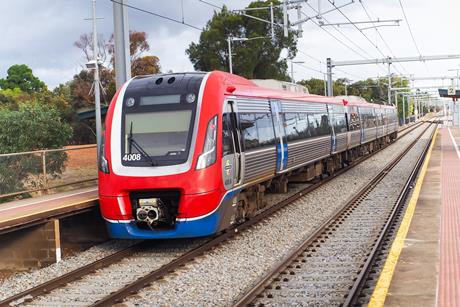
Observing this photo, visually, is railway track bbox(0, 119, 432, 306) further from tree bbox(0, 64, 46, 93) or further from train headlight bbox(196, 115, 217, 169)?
tree bbox(0, 64, 46, 93)

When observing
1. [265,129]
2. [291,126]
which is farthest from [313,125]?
[265,129]

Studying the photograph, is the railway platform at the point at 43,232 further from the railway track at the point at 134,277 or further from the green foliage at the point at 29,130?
the green foliage at the point at 29,130

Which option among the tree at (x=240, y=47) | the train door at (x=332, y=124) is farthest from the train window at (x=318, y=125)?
the tree at (x=240, y=47)

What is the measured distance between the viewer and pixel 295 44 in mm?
53281

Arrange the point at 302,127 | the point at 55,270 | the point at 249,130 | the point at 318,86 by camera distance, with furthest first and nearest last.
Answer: the point at 318,86, the point at 302,127, the point at 249,130, the point at 55,270

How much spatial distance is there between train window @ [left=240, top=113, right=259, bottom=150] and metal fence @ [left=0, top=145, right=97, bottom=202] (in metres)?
4.62

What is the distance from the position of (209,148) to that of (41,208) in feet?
10.4

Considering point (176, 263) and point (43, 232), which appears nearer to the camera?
point (176, 263)

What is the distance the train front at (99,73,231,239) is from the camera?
31.0 feet

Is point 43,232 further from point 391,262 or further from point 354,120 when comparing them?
point 354,120

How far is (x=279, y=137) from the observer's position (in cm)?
1403

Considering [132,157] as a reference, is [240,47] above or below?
above

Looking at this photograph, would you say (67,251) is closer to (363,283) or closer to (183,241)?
(183,241)

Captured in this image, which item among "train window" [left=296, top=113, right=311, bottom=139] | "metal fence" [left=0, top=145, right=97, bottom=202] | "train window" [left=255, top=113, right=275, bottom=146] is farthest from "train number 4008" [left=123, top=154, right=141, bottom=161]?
"train window" [left=296, top=113, right=311, bottom=139]
